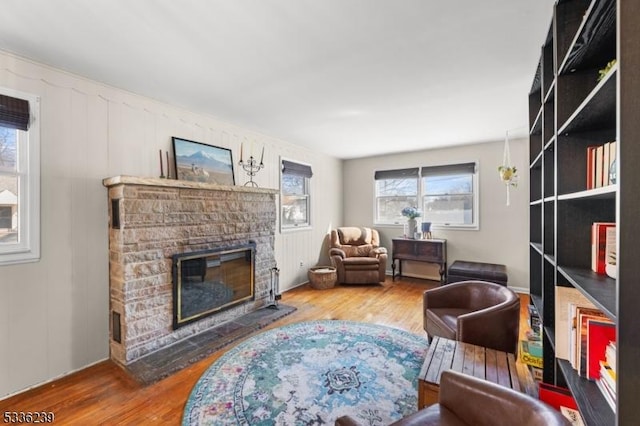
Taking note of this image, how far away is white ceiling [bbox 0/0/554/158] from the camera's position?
167cm

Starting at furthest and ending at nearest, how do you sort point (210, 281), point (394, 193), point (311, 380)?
1. point (394, 193)
2. point (210, 281)
3. point (311, 380)

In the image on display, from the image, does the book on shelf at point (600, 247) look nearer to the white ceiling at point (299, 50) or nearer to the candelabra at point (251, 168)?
the white ceiling at point (299, 50)

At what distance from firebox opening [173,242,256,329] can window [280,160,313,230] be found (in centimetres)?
122

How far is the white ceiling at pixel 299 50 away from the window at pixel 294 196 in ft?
4.99

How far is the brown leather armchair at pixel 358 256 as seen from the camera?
495 centimetres

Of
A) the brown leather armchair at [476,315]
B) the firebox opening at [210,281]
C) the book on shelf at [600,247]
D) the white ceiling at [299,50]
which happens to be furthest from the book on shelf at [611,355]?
the firebox opening at [210,281]

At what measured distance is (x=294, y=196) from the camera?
16.6 ft

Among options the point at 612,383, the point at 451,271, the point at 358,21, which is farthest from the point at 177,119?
the point at 451,271

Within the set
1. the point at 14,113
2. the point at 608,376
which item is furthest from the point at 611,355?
the point at 14,113

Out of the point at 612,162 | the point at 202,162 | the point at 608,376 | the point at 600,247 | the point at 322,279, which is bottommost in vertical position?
the point at 322,279

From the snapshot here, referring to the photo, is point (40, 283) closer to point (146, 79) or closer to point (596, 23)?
point (146, 79)

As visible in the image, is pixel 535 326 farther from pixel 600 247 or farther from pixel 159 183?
pixel 159 183

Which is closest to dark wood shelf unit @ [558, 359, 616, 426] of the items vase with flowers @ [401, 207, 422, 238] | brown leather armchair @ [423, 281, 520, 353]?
brown leather armchair @ [423, 281, 520, 353]

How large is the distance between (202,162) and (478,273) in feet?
13.5
